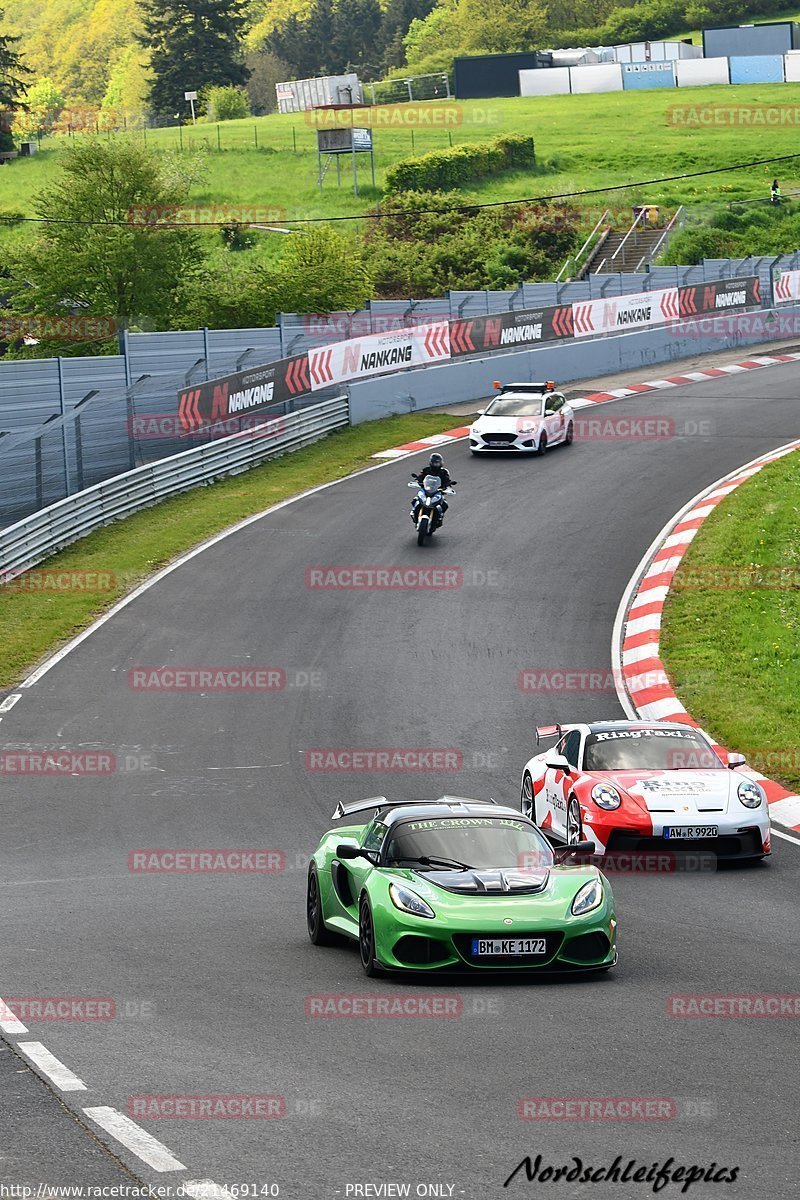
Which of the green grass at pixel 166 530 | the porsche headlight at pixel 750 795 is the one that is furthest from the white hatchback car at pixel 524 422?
the porsche headlight at pixel 750 795

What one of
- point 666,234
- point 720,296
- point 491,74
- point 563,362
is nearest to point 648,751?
point 563,362

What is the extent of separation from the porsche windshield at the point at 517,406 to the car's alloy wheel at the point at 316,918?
27.0 meters

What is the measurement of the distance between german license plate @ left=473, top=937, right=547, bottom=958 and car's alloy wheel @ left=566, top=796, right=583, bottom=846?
4.71 metres

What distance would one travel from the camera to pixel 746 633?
2372cm

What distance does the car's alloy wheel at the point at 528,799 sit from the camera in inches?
625

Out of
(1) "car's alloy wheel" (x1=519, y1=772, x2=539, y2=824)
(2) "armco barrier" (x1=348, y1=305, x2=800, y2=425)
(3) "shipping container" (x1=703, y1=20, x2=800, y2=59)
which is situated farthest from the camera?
(3) "shipping container" (x1=703, y1=20, x2=800, y2=59)

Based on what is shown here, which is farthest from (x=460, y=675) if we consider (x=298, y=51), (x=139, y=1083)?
(x=298, y=51)

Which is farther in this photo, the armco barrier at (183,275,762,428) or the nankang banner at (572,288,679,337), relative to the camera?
the nankang banner at (572,288,679,337)

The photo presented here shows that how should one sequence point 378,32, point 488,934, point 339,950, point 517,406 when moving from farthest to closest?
point 378,32 < point 517,406 < point 339,950 < point 488,934

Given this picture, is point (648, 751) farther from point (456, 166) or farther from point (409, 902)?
point (456, 166)

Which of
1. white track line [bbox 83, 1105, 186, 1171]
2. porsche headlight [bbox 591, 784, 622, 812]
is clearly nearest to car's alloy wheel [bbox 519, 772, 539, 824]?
porsche headlight [bbox 591, 784, 622, 812]

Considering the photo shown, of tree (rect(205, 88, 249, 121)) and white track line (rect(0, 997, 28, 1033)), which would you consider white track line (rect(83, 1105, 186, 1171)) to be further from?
tree (rect(205, 88, 249, 121))

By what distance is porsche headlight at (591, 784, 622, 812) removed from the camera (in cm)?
1445

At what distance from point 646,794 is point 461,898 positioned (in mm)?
4759
